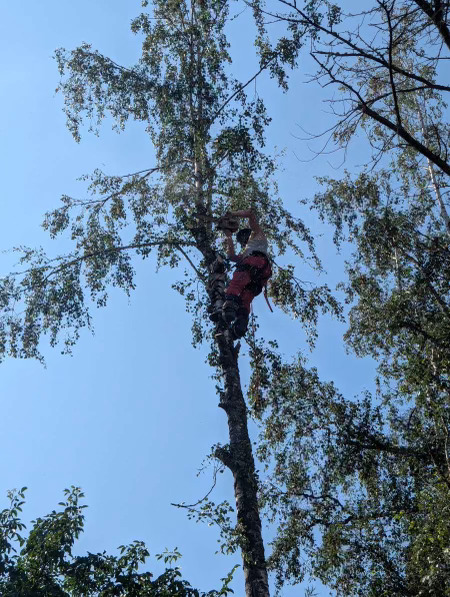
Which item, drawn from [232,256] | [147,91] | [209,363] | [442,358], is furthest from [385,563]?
[147,91]

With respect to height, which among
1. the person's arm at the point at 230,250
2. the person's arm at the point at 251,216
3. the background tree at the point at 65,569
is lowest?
the background tree at the point at 65,569

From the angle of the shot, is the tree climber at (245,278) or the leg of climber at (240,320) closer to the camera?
the tree climber at (245,278)

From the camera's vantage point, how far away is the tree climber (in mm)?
9602

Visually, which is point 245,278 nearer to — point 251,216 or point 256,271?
point 256,271

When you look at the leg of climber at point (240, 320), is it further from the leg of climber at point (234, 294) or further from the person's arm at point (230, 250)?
the person's arm at point (230, 250)

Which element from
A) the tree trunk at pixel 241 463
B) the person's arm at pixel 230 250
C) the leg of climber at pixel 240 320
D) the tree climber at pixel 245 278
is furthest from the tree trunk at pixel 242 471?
the person's arm at pixel 230 250

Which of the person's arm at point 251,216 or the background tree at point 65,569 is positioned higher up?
the person's arm at point 251,216

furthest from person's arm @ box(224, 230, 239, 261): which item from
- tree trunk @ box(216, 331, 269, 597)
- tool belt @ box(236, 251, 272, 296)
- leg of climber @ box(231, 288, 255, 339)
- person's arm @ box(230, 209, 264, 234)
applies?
tree trunk @ box(216, 331, 269, 597)

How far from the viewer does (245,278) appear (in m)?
9.86

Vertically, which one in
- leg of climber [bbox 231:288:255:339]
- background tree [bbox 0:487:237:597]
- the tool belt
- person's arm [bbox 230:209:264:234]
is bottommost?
background tree [bbox 0:487:237:597]

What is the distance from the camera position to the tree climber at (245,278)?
960 cm

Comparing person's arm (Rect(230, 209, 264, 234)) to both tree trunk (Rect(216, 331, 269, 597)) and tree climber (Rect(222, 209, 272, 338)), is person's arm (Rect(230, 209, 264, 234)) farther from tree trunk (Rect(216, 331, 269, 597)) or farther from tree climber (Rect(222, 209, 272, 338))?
tree trunk (Rect(216, 331, 269, 597))

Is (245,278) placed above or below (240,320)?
above

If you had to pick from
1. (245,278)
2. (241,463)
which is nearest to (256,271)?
(245,278)
